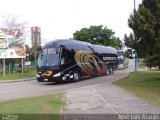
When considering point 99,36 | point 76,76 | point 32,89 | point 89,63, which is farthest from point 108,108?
point 99,36

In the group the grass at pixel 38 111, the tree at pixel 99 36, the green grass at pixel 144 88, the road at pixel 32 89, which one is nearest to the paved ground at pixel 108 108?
the grass at pixel 38 111

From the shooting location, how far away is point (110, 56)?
43969mm

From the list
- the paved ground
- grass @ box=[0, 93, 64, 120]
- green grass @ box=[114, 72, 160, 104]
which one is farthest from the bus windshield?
grass @ box=[0, 93, 64, 120]

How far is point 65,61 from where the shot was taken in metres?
31.8

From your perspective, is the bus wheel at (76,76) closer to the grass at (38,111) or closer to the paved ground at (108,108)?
the paved ground at (108,108)

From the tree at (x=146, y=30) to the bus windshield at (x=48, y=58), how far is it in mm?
5573

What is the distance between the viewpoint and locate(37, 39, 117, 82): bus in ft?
102

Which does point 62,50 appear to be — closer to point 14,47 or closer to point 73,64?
point 73,64

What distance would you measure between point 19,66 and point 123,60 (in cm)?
1539

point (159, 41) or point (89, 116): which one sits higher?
point (159, 41)

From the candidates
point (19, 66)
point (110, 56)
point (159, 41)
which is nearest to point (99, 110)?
point (159, 41)

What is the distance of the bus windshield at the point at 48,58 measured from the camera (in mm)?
31203

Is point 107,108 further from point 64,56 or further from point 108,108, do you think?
point 64,56

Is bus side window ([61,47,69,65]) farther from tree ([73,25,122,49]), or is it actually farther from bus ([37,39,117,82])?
tree ([73,25,122,49])
